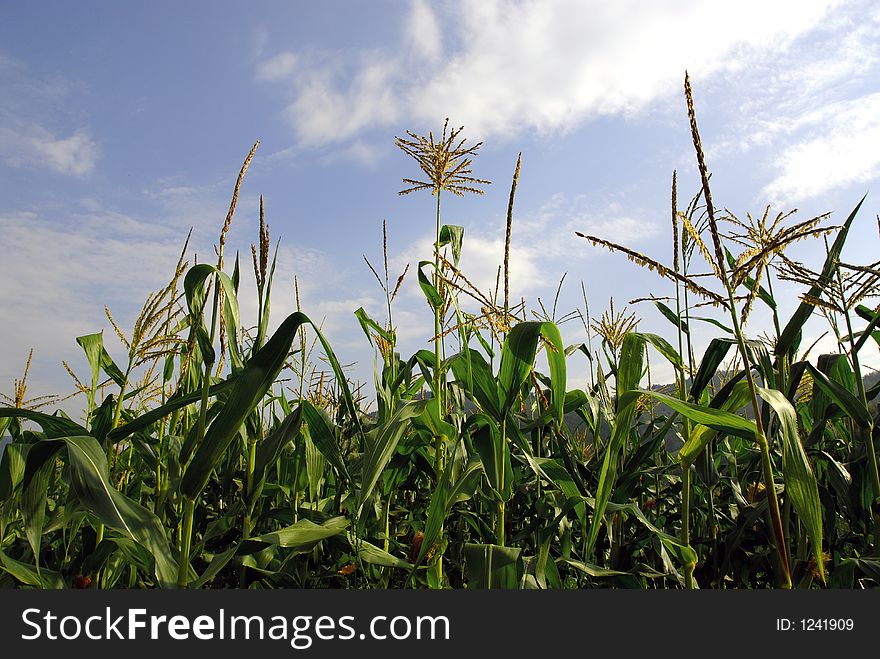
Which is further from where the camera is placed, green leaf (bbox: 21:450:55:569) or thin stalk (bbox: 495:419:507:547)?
Answer: thin stalk (bbox: 495:419:507:547)

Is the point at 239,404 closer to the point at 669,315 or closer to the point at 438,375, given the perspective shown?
the point at 438,375

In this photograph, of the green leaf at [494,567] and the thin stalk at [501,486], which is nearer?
the green leaf at [494,567]

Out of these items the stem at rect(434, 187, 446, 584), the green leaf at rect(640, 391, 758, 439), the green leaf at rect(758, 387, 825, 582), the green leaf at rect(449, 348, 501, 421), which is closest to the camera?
the green leaf at rect(758, 387, 825, 582)

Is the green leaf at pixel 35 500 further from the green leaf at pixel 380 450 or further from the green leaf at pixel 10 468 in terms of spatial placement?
the green leaf at pixel 380 450

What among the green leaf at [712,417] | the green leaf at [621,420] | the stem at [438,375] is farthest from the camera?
the stem at [438,375]

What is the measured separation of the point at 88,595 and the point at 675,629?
159 cm

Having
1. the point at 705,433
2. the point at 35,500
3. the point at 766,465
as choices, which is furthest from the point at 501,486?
the point at 35,500

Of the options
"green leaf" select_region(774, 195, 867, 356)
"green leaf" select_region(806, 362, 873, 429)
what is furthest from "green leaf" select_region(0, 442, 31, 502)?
"green leaf" select_region(806, 362, 873, 429)

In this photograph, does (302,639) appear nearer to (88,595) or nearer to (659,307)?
(88,595)


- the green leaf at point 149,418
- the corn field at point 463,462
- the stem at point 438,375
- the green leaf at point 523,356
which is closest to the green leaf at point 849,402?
the corn field at point 463,462

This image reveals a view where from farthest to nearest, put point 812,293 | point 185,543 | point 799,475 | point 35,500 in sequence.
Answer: point 812,293 < point 35,500 < point 185,543 < point 799,475

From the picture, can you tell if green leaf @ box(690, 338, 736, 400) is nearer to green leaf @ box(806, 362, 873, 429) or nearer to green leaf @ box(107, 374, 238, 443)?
green leaf @ box(806, 362, 873, 429)

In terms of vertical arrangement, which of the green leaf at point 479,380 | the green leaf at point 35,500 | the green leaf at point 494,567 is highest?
the green leaf at point 479,380

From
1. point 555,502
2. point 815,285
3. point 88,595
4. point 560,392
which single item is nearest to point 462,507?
point 555,502
